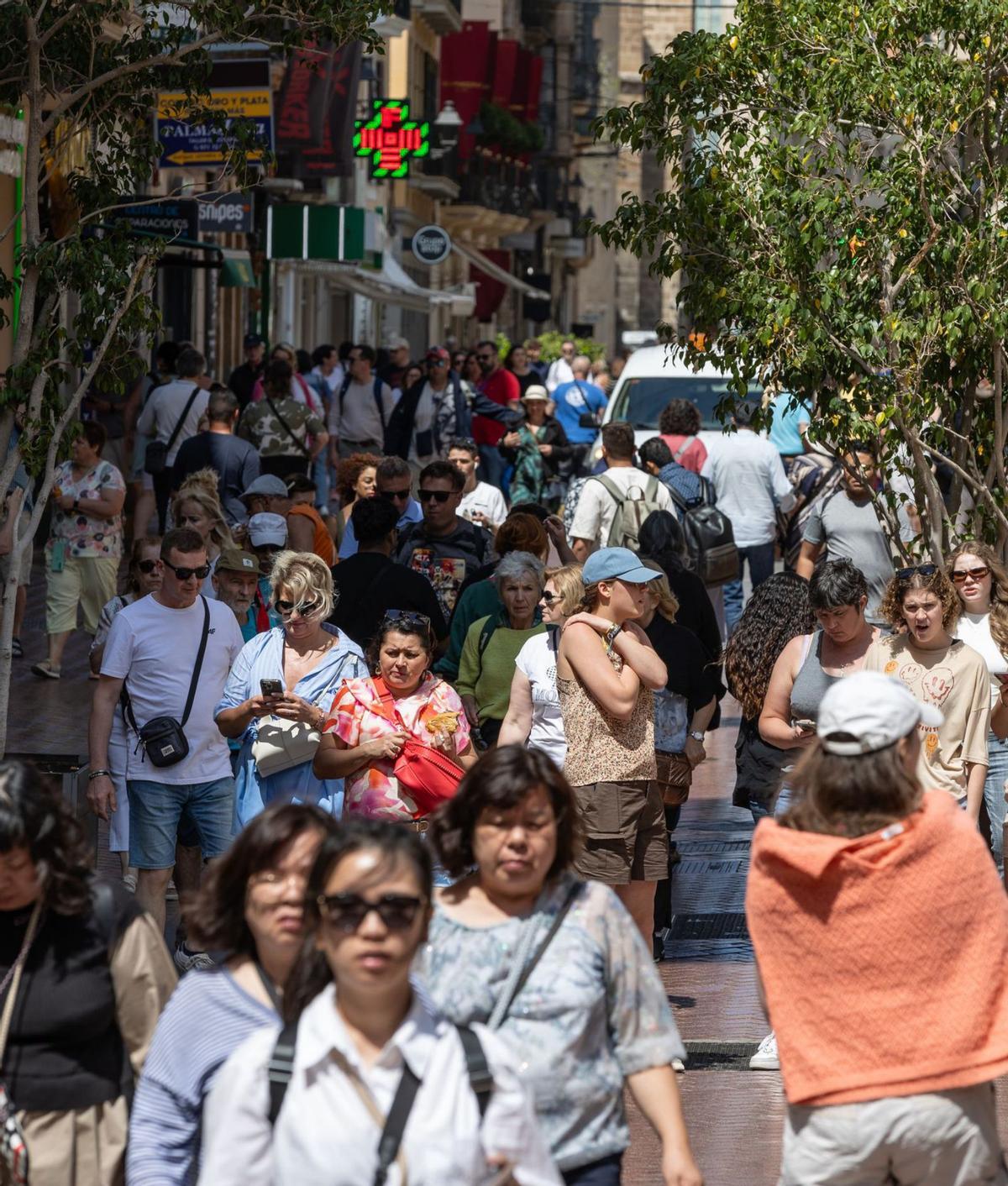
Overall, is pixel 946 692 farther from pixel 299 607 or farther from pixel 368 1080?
pixel 368 1080

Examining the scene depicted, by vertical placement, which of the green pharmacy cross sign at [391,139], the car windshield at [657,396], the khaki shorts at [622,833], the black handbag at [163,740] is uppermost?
the green pharmacy cross sign at [391,139]

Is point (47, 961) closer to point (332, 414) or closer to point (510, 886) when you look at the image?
point (510, 886)

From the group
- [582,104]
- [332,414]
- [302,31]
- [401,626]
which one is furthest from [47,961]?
[582,104]

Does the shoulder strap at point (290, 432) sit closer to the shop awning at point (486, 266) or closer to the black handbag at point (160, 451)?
the black handbag at point (160, 451)

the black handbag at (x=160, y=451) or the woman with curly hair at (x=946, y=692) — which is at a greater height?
the black handbag at (x=160, y=451)

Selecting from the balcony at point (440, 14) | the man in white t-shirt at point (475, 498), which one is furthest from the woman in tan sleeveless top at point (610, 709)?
the balcony at point (440, 14)

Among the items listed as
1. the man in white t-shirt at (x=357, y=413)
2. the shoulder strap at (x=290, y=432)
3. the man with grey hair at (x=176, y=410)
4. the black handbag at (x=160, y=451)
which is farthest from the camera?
the man in white t-shirt at (x=357, y=413)

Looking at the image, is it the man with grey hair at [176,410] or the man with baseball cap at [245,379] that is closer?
the man with grey hair at [176,410]

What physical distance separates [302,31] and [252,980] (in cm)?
632

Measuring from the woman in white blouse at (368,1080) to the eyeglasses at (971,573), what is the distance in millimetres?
5080

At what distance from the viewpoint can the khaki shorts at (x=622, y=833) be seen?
24.7ft

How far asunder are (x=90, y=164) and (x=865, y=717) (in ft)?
19.9

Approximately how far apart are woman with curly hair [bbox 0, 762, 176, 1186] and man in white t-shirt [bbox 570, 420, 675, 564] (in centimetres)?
886

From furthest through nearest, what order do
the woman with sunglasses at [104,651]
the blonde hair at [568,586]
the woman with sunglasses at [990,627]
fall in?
1. the blonde hair at [568,586]
2. the woman with sunglasses at [990,627]
3. the woman with sunglasses at [104,651]
